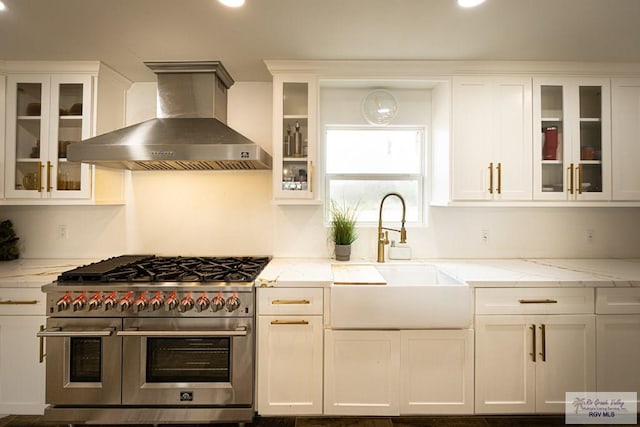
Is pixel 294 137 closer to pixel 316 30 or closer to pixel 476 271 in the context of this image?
pixel 316 30

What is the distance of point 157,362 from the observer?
190 cm

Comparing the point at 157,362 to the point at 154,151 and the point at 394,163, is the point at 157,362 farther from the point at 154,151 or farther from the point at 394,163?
the point at 394,163

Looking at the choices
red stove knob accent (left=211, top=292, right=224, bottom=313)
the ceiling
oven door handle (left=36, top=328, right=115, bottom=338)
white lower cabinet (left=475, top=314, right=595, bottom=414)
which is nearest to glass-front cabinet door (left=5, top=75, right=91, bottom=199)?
the ceiling

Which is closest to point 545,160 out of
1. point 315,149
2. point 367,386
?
point 315,149

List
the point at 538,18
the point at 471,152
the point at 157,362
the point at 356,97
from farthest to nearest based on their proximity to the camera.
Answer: the point at 356,97 → the point at 471,152 → the point at 157,362 → the point at 538,18

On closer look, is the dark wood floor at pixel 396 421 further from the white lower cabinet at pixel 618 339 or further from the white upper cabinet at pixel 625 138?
the white upper cabinet at pixel 625 138

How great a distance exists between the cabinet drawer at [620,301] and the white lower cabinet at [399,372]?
84 centimetres

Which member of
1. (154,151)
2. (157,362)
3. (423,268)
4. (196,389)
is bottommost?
(196,389)

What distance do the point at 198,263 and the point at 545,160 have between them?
262 cm

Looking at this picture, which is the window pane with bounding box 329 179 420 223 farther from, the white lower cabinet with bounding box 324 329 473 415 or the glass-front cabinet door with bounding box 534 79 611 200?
the white lower cabinet with bounding box 324 329 473 415

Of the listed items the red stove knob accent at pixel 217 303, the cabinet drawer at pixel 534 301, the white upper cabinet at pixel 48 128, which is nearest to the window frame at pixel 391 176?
the cabinet drawer at pixel 534 301

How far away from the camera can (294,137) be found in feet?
7.79

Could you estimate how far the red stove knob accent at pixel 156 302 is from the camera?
1846 millimetres

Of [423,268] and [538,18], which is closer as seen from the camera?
[538,18]
